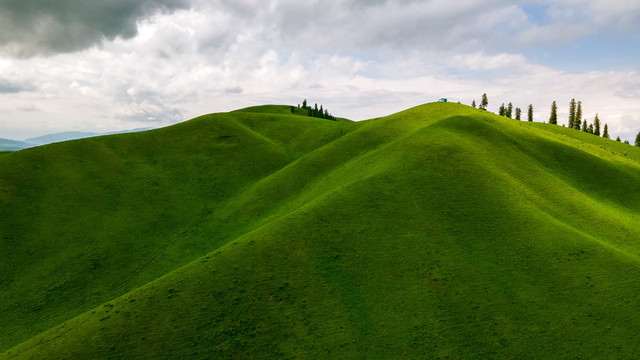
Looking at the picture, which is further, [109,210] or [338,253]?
[109,210]

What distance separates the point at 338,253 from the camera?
35.0 m

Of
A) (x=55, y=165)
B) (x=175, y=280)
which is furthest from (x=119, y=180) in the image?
(x=175, y=280)

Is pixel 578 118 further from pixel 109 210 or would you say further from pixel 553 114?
pixel 109 210

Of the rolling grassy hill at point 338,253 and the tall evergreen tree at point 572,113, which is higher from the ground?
the tall evergreen tree at point 572,113

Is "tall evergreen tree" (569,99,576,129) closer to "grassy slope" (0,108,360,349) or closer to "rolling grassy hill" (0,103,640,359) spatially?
"rolling grassy hill" (0,103,640,359)

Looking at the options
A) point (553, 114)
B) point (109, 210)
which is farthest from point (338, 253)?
point (553, 114)

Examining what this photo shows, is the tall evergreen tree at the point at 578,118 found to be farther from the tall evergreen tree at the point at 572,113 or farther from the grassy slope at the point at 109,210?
the grassy slope at the point at 109,210

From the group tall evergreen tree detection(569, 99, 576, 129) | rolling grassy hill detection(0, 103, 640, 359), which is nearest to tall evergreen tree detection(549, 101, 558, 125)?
tall evergreen tree detection(569, 99, 576, 129)

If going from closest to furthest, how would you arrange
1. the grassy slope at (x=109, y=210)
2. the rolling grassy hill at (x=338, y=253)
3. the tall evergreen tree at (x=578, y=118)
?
the rolling grassy hill at (x=338, y=253) < the grassy slope at (x=109, y=210) < the tall evergreen tree at (x=578, y=118)

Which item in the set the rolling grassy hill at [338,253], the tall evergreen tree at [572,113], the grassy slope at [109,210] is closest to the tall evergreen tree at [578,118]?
the tall evergreen tree at [572,113]

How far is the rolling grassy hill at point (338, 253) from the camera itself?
2659 centimetres

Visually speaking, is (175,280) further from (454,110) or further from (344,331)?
(454,110)

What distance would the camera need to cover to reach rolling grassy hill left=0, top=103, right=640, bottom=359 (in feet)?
87.2

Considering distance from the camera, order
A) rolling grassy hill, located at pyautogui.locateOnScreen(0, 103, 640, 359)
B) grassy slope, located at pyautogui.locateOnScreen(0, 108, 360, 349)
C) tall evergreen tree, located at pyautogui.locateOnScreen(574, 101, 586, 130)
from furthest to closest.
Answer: tall evergreen tree, located at pyautogui.locateOnScreen(574, 101, 586, 130), grassy slope, located at pyautogui.locateOnScreen(0, 108, 360, 349), rolling grassy hill, located at pyautogui.locateOnScreen(0, 103, 640, 359)
